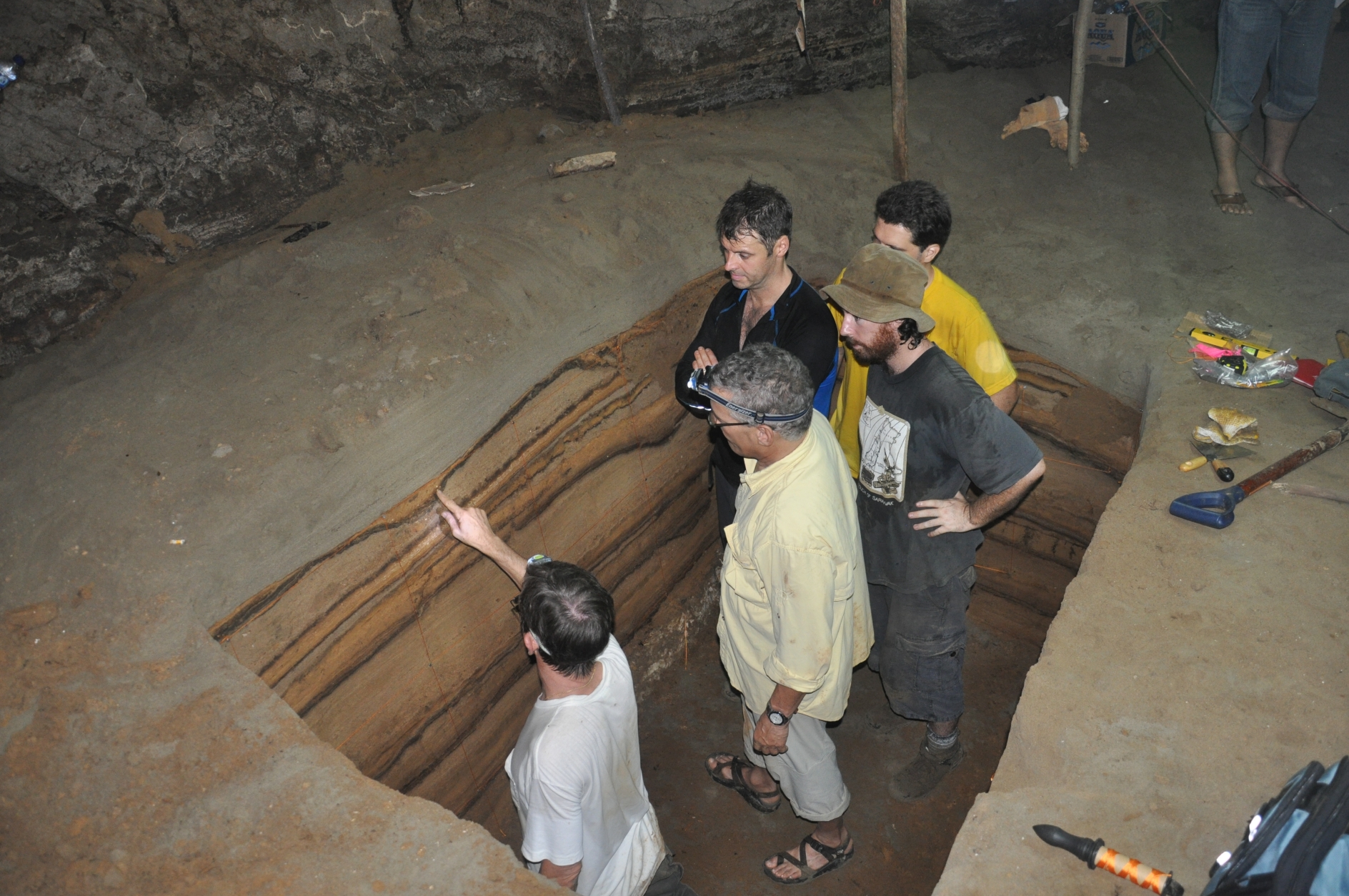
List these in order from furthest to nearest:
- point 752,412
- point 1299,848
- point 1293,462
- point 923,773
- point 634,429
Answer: point 634,429, point 923,773, point 1293,462, point 752,412, point 1299,848

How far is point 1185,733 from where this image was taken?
2.06 metres

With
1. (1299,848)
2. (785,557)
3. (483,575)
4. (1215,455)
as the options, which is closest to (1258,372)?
(1215,455)

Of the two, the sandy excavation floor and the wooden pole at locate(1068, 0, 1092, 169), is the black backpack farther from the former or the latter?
the wooden pole at locate(1068, 0, 1092, 169)

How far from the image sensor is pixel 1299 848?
1.41 metres

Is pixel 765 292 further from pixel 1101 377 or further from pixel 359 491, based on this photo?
pixel 1101 377

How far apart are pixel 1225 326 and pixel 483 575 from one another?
9.83 feet

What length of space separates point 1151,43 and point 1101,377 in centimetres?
284

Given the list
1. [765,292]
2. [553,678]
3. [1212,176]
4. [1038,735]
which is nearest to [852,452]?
[765,292]

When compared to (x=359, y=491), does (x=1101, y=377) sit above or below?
below

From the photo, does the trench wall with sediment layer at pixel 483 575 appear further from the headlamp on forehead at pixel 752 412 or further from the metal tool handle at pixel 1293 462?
the metal tool handle at pixel 1293 462

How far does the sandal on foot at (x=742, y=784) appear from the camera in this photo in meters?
3.35

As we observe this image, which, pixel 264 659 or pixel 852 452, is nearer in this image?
pixel 264 659

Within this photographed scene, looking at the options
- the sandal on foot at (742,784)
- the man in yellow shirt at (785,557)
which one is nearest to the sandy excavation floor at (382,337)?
the man in yellow shirt at (785,557)

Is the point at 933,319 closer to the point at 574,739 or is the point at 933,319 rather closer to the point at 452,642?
the point at 574,739
